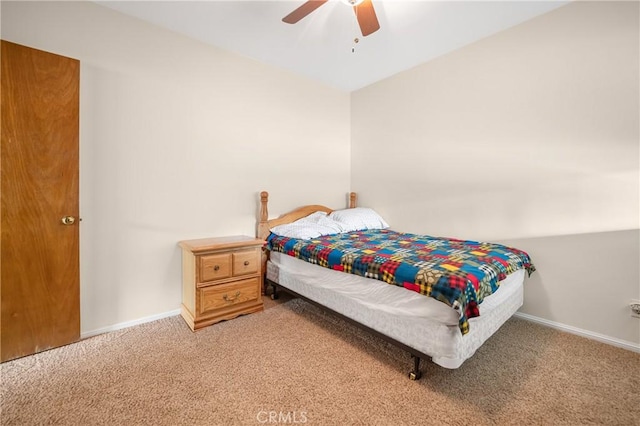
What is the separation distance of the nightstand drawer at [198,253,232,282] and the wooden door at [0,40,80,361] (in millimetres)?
860

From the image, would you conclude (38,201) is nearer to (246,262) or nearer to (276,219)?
(246,262)

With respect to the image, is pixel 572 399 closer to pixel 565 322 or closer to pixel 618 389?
pixel 618 389

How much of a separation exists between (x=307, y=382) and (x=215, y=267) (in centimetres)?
122

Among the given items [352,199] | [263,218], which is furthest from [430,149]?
[263,218]

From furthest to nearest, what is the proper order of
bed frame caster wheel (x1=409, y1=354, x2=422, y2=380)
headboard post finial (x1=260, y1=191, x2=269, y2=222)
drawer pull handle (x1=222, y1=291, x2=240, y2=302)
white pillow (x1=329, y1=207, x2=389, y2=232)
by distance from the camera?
white pillow (x1=329, y1=207, x2=389, y2=232)
headboard post finial (x1=260, y1=191, x2=269, y2=222)
drawer pull handle (x1=222, y1=291, x2=240, y2=302)
bed frame caster wheel (x1=409, y1=354, x2=422, y2=380)

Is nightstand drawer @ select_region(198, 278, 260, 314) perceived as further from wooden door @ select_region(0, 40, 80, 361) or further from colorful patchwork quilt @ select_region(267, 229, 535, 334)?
wooden door @ select_region(0, 40, 80, 361)

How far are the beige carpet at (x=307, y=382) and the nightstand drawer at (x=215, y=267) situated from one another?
452 millimetres

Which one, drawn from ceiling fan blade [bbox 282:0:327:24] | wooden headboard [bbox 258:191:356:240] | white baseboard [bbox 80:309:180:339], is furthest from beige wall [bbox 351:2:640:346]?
white baseboard [bbox 80:309:180:339]

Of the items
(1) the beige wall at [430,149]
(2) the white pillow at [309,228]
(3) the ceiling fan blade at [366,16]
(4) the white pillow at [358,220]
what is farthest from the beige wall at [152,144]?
(3) the ceiling fan blade at [366,16]

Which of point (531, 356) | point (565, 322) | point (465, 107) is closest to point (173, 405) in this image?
point (531, 356)

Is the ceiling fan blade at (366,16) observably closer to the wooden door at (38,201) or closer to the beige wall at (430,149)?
the beige wall at (430,149)

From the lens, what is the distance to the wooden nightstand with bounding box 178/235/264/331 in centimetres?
225

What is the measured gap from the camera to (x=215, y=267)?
232 centimetres

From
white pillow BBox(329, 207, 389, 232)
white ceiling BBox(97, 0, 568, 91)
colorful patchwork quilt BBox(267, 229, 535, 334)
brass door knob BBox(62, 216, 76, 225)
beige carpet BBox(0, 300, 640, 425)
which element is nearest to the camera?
beige carpet BBox(0, 300, 640, 425)
